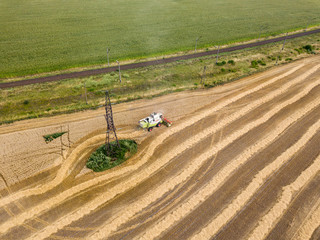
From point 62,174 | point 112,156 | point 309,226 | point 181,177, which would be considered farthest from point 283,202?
point 62,174

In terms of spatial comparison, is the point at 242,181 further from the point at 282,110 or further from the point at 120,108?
the point at 120,108

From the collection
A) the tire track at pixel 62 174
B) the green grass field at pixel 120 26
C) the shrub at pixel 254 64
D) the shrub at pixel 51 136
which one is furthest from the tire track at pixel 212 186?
the green grass field at pixel 120 26

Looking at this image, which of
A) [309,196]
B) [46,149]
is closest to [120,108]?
[46,149]

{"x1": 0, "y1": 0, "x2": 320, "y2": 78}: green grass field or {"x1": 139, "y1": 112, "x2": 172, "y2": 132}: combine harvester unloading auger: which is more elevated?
{"x1": 0, "y1": 0, "x2": 320, "y2": 78}: green grass field

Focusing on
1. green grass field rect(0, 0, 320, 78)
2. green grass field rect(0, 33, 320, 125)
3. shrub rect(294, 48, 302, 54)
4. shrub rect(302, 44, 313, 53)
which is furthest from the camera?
shrub rect(302, 44, 313, 53)

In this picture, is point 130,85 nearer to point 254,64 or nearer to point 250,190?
point 250,190

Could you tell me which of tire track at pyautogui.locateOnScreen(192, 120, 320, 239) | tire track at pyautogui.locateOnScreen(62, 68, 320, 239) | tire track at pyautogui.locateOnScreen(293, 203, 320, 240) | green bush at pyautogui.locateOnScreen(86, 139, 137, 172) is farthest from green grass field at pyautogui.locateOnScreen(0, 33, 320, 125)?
tire track at pyautogui.locateOnScreen(293, 203, 320, 240)

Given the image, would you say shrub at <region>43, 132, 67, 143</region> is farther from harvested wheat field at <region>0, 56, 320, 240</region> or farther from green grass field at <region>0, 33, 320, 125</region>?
green grass field at <region>0, 33, 320, 125</region>
